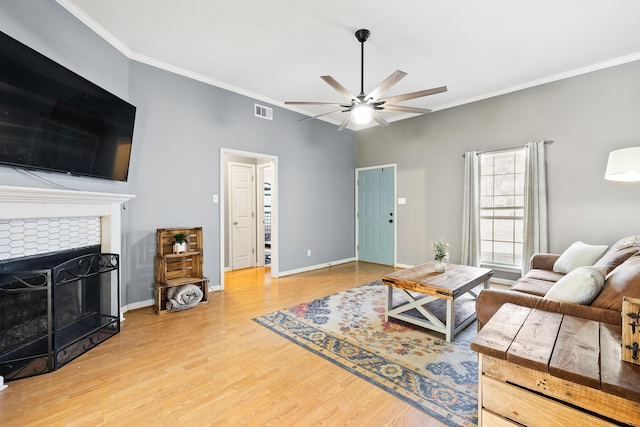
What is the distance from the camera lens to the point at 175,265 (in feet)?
12.3

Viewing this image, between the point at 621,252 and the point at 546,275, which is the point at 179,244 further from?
the point at 621,252

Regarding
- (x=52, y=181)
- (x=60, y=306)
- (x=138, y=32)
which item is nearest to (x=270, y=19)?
(x=138, y=32)

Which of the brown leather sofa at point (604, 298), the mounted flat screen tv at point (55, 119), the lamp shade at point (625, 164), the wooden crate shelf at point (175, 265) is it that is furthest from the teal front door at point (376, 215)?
the mounted flat screen tv at point (55, 119)

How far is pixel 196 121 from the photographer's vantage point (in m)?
3.98

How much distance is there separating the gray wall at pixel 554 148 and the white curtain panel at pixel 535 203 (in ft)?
0.41

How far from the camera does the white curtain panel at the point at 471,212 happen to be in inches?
184

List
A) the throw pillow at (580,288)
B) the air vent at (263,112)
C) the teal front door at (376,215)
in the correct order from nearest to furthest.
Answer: the throw pillow at (580,288)
the air vent at (263,112)
the teal front door at (376,215)

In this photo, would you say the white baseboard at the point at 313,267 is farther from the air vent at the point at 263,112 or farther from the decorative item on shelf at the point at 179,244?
the air vent at the point at 263,112

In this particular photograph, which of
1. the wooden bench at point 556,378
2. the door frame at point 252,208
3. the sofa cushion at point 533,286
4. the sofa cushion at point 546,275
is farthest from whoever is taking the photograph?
the door frame at point 252,208

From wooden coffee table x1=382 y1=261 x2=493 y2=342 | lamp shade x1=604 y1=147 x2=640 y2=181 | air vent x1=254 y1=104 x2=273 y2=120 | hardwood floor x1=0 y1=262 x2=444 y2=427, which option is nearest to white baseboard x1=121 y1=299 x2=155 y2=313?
hardwood floor x1=0 y1=262 x2=444 y2=427

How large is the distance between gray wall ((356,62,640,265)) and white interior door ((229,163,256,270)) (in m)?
3.09

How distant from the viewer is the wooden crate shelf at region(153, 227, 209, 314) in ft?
11.3

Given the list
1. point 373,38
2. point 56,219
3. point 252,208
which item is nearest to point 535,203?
point 373,38

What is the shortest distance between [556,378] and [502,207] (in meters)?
4.04
